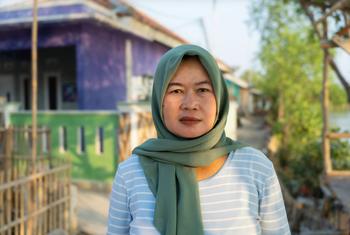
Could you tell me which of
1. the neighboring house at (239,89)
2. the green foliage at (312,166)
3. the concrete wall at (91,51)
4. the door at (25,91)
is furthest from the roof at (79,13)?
the neighboring house at (239,89)

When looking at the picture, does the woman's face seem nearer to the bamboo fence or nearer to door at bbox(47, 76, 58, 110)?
the bamboo fence

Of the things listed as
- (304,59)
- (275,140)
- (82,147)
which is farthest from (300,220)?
(304,59)

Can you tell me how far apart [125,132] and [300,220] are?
3.65 metres

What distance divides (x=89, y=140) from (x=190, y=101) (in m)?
6.17

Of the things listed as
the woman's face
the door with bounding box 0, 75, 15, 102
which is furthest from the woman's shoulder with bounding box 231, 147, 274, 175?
the door with bounding box 0, 75, 15, 102

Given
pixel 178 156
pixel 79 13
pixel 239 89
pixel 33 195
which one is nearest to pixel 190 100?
pixel 178 156

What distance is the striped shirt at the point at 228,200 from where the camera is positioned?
131 cm

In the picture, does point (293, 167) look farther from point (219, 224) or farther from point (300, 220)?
point (219, 224)

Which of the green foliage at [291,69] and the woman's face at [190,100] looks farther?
the green foliage at [291,69]

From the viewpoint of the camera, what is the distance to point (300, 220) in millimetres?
6543

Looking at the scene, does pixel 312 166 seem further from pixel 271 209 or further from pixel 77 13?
pixel 271 209

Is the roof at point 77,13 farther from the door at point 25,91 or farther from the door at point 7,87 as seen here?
the door at point 7,87

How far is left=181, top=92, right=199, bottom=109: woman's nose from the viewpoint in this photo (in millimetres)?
1311

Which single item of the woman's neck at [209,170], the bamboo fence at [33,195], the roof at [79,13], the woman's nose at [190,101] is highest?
the roof at [79,13]
